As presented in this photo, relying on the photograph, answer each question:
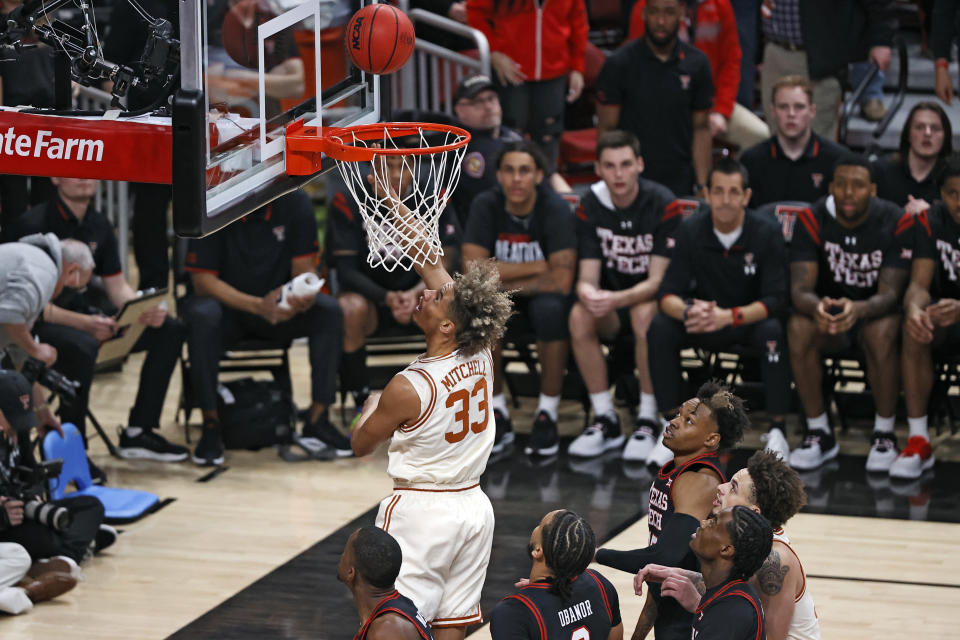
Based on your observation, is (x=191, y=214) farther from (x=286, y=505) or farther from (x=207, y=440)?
(x=207, y=440)

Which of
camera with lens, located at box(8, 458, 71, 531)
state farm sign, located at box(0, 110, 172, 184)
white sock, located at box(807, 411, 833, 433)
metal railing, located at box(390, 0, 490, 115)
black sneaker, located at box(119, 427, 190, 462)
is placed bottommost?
black sneaker, located at box(119, 427, 190, 462)

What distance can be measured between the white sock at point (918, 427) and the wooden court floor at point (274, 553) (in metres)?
0.40

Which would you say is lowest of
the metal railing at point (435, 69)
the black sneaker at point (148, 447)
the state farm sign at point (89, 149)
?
the black sneaker at point (148, 447)

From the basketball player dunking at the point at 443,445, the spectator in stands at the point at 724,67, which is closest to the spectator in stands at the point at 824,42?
the spectator in stands at the point at 724,67

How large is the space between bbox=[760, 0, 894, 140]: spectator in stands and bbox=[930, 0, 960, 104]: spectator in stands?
44 cm

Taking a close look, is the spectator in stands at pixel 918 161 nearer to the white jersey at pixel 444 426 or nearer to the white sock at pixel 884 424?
the white sock at pixel 884 424

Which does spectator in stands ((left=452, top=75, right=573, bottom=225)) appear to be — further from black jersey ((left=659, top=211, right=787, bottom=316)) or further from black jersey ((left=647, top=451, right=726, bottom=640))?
black jersey ((left=647, top=451, right=726, bottom=640))

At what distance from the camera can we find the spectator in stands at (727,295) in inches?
332

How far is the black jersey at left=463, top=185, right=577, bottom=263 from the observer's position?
29.4 feet

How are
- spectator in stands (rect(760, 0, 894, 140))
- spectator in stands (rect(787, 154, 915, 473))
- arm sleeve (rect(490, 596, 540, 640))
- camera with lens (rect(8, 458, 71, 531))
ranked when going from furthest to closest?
spectator in stands (rect(760, 0, 894, 140)) < spectator in stands (rect(787, 154, 915, 473)) < camera with lens (rect(8, 458, 71, 531)) < arm sleeve (rect(490, 596, 540, 640))

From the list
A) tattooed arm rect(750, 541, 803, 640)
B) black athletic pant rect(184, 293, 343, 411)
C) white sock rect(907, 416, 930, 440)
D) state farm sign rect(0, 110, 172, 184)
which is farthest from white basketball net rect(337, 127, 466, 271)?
white sock rect(907, 416, 930, 440)

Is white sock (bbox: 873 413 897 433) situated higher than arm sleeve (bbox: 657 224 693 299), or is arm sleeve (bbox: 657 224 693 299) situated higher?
arm sleeve (bbox: 657 224 693 299)

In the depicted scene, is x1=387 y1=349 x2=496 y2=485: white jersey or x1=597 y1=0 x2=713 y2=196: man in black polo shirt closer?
x1=387 y1=349 x2=496 y2=485: white jersey

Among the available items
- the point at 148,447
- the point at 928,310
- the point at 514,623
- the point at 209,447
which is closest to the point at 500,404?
the point at 209,447
